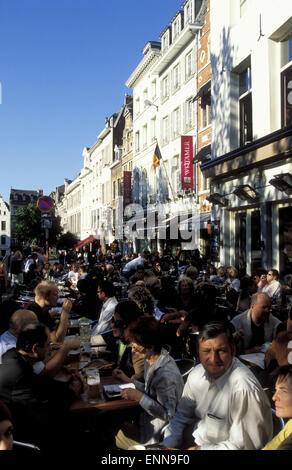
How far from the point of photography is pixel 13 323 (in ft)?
13.4

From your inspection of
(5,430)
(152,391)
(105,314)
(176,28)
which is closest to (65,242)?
(176,28)

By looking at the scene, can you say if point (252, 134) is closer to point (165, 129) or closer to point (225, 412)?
point (225, 412)

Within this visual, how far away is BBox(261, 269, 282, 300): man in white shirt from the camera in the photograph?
8.53m

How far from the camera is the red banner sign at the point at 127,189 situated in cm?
3488

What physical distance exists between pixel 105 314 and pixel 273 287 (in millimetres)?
4015

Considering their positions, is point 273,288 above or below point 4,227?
below

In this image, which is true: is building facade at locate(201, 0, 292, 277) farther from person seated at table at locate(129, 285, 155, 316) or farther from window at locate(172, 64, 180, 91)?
window at locate(172, 64, 180, 91)

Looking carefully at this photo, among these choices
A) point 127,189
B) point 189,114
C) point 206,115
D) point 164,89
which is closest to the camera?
point 206,115

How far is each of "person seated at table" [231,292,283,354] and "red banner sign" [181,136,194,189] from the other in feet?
54.4

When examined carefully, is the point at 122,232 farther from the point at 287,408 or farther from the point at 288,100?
the point at 287,408

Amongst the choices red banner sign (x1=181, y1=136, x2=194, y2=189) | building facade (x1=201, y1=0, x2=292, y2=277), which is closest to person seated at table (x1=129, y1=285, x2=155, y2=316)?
building facade (x1=201, y1=0, x2=292, y2=277)

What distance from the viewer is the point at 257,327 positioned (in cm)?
508
